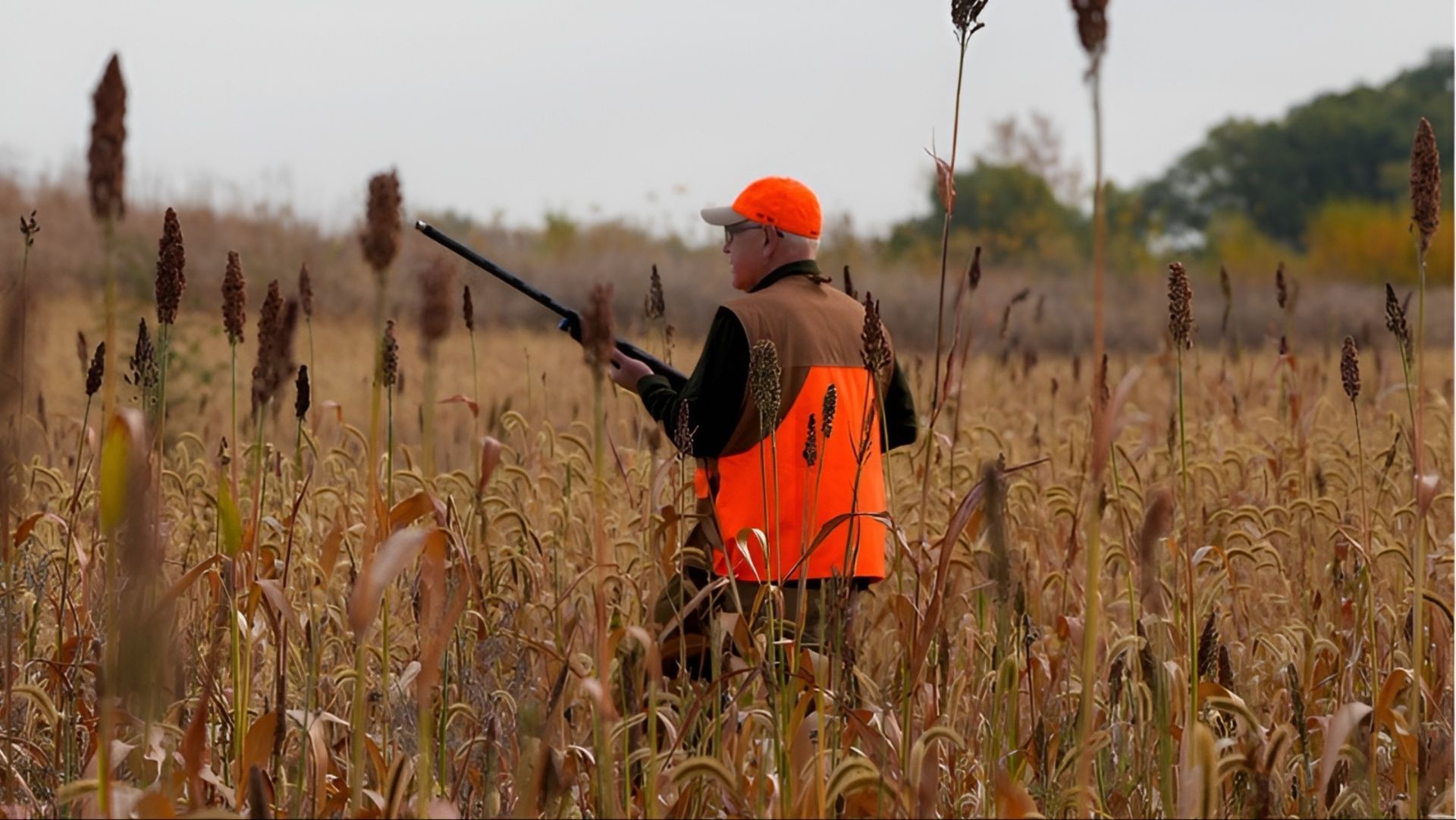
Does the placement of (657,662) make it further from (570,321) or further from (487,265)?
(570,321)

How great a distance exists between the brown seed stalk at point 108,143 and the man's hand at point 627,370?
2585mm

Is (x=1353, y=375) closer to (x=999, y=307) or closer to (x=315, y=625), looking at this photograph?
(x=315, y=625)

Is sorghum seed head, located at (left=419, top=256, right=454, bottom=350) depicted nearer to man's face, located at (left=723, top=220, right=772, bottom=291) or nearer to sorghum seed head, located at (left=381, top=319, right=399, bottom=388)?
sorghum seed head, located at (left=381, top=319, right=399, bottom=388)

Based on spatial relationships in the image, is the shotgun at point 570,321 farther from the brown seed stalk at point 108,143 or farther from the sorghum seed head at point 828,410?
the brown seed stalk at point 108,143

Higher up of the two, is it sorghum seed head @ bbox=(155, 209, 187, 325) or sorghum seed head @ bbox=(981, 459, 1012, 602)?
sorghum seed head @ bbox=(155, 209, 187, 325)

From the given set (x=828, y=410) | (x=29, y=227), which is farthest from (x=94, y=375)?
(x=828, y=410)

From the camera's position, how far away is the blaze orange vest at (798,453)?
3.51 meters

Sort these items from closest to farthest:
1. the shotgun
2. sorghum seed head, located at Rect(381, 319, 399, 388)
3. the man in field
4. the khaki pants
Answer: sorghum seed head, located at Rect(381, 319, 399, 388) → the khaki pants → the man in field → the shotgun

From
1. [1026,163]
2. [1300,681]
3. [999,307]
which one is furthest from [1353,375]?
[1026,163]

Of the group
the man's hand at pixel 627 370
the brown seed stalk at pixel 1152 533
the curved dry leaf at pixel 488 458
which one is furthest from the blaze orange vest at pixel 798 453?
the brown seed stalk at pixel 1152 533

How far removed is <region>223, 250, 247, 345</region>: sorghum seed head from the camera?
2.03 meters

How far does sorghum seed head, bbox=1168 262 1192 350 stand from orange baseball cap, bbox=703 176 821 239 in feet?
5.83

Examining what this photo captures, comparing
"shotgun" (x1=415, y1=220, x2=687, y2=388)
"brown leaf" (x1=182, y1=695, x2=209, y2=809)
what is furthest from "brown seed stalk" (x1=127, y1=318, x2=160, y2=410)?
"shotgun" (x1=415, y1=220, x2=687, y2=388)

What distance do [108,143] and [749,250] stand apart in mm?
2610
